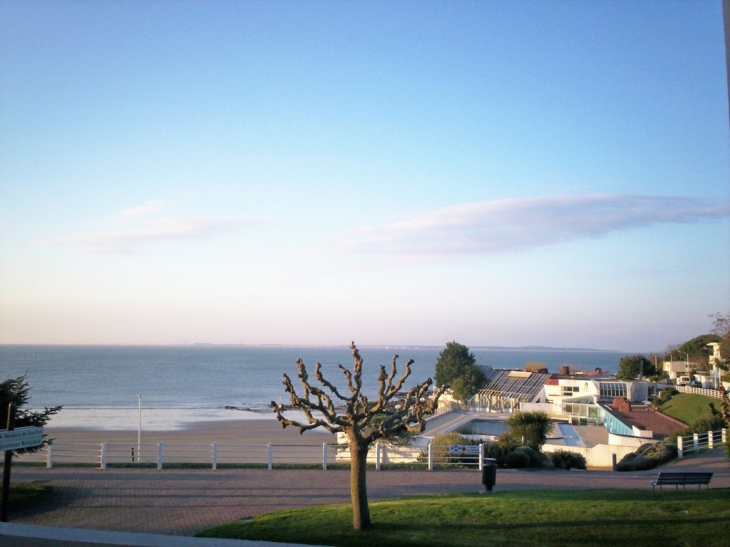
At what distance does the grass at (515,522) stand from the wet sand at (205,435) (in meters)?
30.7

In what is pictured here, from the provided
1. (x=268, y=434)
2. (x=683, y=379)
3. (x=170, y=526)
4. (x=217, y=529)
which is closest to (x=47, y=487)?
(x=170, y=526)

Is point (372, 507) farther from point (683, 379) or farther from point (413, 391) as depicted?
point (683, 379)

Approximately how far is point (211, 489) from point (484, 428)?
24357mm

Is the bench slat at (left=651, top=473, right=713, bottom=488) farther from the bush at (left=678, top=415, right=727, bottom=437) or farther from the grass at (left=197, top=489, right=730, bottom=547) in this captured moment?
the bush at (left=678, top=415, right=727, bottom=437)

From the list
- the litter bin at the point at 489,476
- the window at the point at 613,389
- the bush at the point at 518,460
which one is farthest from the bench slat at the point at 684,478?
the window at the point at 613,389

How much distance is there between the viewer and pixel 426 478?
61.9ft

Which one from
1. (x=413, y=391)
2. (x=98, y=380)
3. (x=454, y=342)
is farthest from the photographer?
(x=98, y=380)

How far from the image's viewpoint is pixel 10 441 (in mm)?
12062

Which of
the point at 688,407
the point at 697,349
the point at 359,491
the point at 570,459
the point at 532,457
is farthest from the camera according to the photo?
the point at 697,349

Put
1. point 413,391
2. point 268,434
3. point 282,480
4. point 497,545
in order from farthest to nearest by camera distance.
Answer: point 268,434 < point 282,480 < point 413,391 < point 497,545

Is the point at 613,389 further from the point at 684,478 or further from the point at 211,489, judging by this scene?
the point at 211,489

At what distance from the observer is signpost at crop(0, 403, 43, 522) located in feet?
39.3

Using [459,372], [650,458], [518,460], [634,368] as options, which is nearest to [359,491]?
[518,460]

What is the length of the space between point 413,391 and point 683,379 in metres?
61.4
